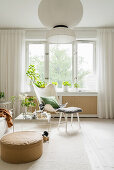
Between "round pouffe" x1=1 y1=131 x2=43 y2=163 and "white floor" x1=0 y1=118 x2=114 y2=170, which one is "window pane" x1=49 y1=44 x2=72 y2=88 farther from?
"round pouffe" x1=1 y1=131 x2=43 y2=163

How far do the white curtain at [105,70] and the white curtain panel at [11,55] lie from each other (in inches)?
89.9

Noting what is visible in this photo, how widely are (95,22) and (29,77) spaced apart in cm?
238

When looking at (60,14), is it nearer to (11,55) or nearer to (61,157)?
(61,157)

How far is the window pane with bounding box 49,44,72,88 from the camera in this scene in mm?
5020

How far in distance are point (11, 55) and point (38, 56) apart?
2.68 ft

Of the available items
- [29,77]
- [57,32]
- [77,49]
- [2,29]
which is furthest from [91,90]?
[57,32]

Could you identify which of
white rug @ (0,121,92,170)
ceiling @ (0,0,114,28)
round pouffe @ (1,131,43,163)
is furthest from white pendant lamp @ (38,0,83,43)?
ceiling @ (0,0,114,28)

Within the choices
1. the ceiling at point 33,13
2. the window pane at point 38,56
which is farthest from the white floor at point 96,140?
the ceiling at point 33,13

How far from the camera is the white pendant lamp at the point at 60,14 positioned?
124 centimetres

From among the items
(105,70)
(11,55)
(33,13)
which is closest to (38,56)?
(11,55)

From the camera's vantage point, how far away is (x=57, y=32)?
147cm

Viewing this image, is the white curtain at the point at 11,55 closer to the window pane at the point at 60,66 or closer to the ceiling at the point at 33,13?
the ceiling at the point at 33,13

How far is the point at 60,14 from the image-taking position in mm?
1317

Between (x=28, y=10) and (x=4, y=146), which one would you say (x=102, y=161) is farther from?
(x=28, y=10)
